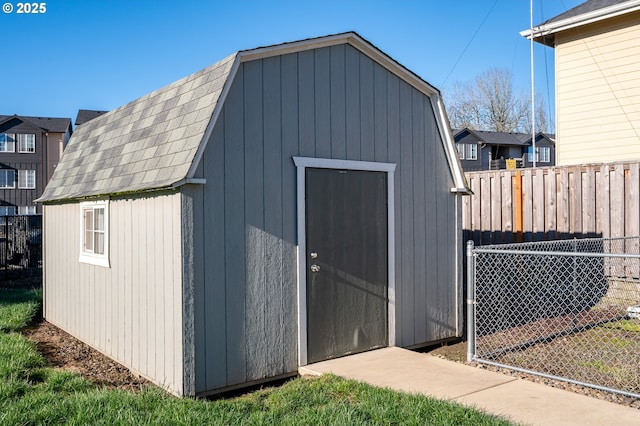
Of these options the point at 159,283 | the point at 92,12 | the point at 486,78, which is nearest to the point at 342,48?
the point at 159,283

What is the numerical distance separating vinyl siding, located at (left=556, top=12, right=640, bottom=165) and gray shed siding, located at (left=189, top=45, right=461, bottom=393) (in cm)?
566

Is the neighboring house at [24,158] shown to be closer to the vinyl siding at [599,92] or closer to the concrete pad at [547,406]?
the vinyl siding at [599,92]

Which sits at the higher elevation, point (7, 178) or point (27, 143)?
point (27, 143)

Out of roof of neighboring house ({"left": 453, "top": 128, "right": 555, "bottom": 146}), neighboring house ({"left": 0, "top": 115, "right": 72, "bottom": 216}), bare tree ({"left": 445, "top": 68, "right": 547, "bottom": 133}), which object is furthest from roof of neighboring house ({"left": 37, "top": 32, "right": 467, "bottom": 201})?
bare tree ({"left": 445, "top": 68, "right": 547, "bottom": 133})

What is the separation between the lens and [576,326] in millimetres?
7242

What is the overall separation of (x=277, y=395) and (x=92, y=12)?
9835 mm

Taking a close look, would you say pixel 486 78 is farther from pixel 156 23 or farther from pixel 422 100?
pixel 422 100

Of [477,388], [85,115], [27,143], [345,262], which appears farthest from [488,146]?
[477,388]

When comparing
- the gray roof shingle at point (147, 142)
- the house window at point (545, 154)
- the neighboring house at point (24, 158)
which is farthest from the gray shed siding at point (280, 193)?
the house window at point (545, 154)

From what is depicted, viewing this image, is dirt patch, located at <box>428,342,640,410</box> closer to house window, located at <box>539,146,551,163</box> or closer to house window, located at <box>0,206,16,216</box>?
house window, located at <box>0,206,16,216</box>

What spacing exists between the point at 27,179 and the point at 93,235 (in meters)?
33.0

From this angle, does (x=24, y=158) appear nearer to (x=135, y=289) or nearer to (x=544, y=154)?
(x=135, y=289)

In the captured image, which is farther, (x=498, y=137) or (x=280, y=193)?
(x=498, y=137)

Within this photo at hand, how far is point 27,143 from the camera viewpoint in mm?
35531
